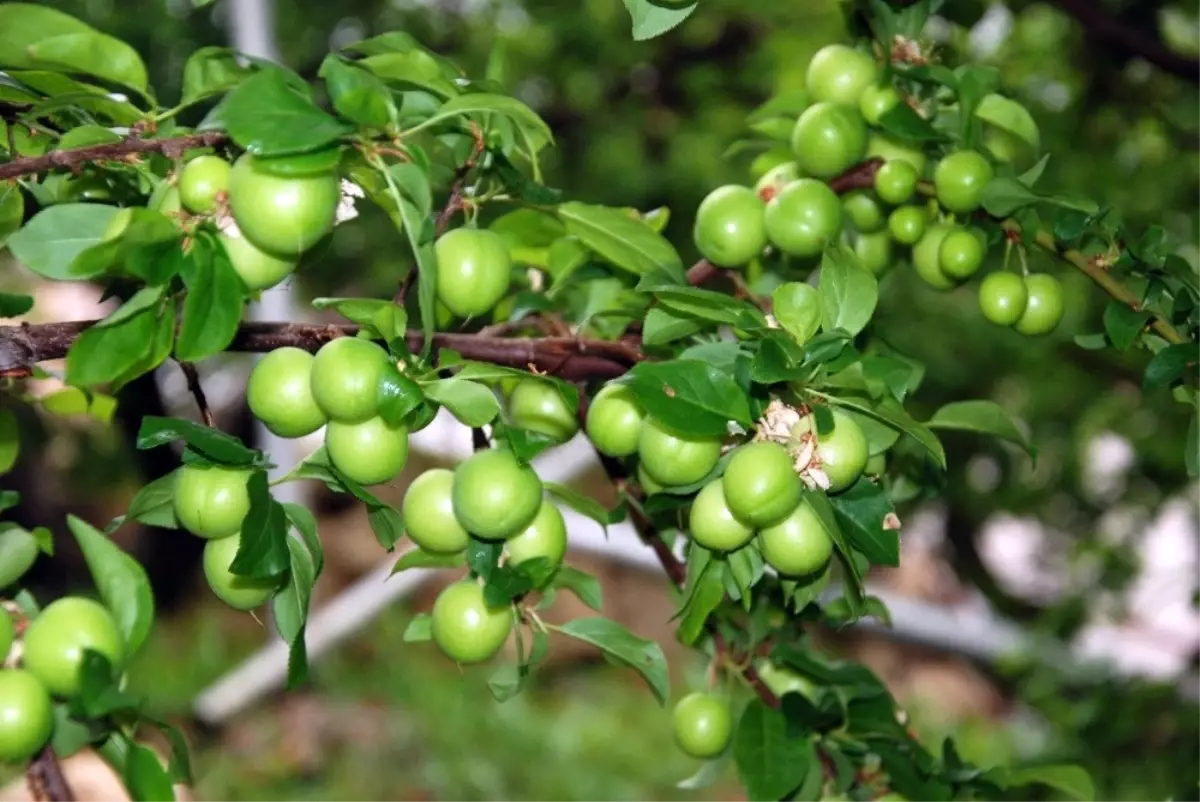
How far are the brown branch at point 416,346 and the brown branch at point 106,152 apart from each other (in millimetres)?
53

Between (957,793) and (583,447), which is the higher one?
(957,793)

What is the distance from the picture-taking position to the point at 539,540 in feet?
1.53

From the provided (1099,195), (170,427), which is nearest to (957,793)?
(170,427)

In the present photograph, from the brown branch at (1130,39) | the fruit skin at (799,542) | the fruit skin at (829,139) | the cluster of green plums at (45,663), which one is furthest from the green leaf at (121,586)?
the brown branch at (1130,39)

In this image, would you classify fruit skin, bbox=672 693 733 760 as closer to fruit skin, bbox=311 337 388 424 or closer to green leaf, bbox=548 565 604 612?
green leaf, bbox=548 565 604 612

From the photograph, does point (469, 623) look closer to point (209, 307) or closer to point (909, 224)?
point (209, 307)

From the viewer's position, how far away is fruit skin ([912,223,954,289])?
56 cm

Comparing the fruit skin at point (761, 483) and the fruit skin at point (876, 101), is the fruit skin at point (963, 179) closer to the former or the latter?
the fruit skin at point (876, 101)

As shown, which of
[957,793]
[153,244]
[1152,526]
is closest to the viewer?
[153,244]

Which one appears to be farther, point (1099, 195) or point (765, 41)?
point (765, 41)

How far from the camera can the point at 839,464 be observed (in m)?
0.42

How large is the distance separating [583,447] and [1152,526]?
→ 0.77 m

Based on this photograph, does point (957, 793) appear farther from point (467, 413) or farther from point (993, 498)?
point (993, 498)

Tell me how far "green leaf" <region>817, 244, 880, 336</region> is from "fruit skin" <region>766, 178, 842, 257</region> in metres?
0.07
